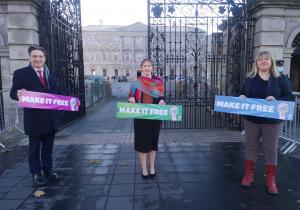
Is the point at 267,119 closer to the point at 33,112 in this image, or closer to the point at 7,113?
the point at 33,112

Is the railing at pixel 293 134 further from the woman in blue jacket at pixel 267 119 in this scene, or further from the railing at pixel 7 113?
the railing at pixel 7 113

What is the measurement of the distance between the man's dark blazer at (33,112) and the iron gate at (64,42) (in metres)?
4.20

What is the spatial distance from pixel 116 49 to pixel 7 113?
220ft

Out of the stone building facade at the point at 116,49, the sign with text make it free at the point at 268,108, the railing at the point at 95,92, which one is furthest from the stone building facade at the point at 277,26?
the stone building facade at the point at 116,49

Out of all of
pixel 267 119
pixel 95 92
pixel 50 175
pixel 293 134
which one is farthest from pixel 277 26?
pixel 95 92

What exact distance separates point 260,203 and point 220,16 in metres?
6.29

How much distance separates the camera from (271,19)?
806 centimetres

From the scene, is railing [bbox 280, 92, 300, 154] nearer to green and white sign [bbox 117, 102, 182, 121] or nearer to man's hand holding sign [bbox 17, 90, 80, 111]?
green and white sign [bbox 117, 102, 182, 121]

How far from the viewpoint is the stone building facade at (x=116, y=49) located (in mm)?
72062

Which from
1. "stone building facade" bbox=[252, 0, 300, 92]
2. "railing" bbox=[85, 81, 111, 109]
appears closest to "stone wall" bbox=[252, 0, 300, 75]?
"stone building facade" bbox=[252, 0, 300, 92]

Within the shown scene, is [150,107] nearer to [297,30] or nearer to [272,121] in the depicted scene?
[272,121]

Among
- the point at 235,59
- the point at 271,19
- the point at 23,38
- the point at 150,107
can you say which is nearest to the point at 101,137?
the point at 23,38

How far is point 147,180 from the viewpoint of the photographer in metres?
4.79

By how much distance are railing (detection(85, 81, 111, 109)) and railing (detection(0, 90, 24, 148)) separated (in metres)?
7.96
